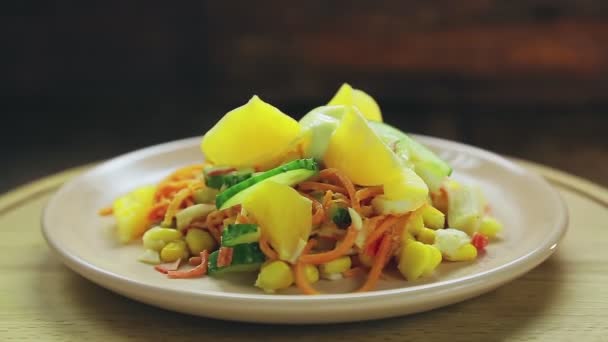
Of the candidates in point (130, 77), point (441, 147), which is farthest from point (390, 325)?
point (130, 77)

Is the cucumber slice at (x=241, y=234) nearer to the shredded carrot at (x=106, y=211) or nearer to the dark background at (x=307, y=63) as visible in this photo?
the shredded carrot at (x=106, y=211)

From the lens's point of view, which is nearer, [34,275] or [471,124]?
[34,275]

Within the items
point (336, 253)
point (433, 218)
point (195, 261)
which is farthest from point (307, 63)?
point (336, 253)

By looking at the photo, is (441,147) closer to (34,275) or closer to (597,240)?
(597,240)

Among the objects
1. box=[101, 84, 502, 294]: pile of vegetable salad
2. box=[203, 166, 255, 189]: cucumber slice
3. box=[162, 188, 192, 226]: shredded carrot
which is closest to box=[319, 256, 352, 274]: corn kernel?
box=[101, 84, 502, 294]: pile of vegetable salad

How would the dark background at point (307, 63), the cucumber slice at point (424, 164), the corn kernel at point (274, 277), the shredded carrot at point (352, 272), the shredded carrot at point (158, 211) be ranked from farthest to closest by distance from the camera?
the dark background at point (307, 63) < the shredded carrot at point (158, 211) < the cucumber slice at point (424, 164) < the shredded carrot at point (352, 272) < the corn kernel at point (274, 277)

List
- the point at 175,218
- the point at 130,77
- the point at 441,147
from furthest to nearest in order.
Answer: the point at 130,77 < the point at 441,147 < the point at 175,218

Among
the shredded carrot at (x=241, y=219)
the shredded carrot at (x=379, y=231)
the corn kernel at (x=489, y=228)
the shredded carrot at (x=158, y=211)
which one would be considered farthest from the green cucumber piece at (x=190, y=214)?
the corn kernel at (x=489, y=228)

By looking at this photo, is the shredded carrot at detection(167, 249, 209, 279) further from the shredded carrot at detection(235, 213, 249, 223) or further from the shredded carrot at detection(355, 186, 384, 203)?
the shredded carrot at detection(355, 186, 384, 203)
